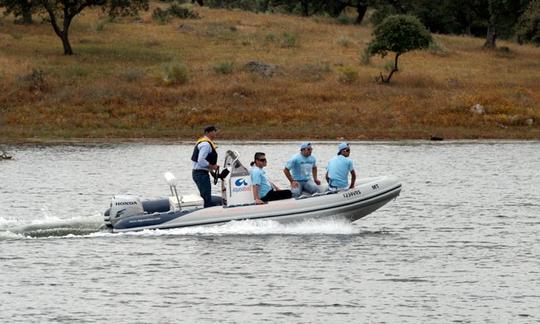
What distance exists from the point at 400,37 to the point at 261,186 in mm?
37505

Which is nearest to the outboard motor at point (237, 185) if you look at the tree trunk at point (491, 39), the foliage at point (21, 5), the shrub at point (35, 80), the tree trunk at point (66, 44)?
the shrub at point (35, 80)

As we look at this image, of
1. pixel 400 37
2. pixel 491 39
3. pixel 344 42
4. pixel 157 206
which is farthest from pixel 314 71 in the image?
pixel 157 206

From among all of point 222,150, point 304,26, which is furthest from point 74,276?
point 304,26

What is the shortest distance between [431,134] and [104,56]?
2080 centimetres

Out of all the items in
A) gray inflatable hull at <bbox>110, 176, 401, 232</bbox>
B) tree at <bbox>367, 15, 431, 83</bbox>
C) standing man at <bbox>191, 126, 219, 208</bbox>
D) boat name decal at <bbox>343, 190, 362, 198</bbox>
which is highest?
tree at <bbox>367, 15, 431, 83</bbox>

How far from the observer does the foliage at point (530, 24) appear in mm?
66588

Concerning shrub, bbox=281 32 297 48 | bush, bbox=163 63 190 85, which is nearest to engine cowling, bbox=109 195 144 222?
bush, bbox=163 63 190 85

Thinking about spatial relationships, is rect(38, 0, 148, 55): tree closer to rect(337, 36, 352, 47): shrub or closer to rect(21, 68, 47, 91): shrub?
rect(21, 68, 47, 91): shrub

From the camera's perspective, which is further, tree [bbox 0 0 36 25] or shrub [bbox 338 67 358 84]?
tree [bbox 0 0 36 25]

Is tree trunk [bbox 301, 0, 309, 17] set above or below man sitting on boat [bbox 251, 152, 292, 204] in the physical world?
above

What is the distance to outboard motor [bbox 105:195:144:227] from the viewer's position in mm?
24047

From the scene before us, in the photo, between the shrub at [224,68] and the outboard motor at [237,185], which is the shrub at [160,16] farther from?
the outboard motor at [237,185]

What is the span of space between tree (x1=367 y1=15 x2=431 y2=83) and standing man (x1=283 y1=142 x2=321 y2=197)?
117 feet

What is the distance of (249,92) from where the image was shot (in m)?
55.4
